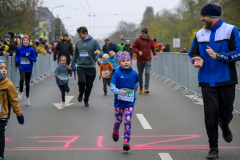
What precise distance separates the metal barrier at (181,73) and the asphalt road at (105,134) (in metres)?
1.21

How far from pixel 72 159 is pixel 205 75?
6.91 feet

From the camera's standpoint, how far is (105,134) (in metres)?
7.07

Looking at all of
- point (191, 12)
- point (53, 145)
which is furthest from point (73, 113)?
point (191, 12)

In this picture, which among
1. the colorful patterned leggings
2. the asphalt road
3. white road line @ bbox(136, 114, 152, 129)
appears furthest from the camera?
white road line @ bbox(136, 114, 152, 129)

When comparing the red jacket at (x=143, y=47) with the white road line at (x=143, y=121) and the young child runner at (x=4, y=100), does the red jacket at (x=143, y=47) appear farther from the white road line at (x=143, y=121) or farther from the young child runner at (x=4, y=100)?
the young child runner at (x=4, y=100)

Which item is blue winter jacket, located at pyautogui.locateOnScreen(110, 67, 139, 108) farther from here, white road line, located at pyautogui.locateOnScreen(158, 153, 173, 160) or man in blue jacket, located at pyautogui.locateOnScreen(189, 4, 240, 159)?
man in blue jacket, located at pyautogui.locateOnScreen(189, 4, 240, 159)

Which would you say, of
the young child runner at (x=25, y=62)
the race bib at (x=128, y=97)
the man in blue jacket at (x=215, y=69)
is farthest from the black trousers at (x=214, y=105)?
the young child runner at (x=25, y=62)

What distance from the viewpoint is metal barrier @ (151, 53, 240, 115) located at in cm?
1230

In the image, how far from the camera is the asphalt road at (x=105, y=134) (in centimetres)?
569

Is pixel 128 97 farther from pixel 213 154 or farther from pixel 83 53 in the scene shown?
pixel 83 53

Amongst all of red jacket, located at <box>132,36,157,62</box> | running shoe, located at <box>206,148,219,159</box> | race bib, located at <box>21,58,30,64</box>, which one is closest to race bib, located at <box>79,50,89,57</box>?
race bib, located at <box>21,58,30,64</box>

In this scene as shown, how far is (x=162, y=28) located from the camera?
8812 cm

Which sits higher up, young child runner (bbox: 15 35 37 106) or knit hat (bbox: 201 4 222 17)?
knit hat (bbox: 201 4 222 17)

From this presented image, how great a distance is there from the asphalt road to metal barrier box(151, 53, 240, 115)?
3.96 ft
